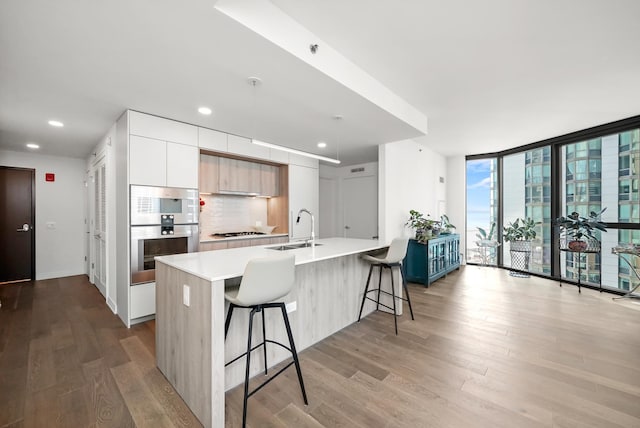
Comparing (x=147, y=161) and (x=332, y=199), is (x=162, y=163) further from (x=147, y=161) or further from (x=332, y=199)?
(x=332, y=199)

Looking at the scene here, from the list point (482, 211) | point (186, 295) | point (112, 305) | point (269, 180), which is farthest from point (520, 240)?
point (112, 305)

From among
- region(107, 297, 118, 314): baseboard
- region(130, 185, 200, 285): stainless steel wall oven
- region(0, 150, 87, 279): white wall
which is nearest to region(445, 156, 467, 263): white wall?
region(130, 185, 200, 285): stainless steel wall oven

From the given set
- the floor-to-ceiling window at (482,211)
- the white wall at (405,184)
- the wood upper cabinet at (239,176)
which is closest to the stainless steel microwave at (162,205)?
the wood upper cabinet at (239,176)

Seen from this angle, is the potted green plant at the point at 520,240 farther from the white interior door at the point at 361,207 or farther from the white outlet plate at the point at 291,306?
the white outlet plate at the point at 291,306

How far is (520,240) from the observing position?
18.0ft

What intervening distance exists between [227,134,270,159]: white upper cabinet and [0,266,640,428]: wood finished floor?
2551 millimetres

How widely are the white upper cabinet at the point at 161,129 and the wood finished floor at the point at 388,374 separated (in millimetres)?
2256

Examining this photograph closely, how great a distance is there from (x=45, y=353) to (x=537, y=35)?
5013mm

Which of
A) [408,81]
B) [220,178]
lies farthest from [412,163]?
[220,178]

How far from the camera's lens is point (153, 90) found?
101 inches

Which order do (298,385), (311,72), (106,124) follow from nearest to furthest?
(298,385)
(311,72)
(106,124)

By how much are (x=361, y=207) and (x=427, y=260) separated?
195 cm

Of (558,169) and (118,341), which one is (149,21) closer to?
(118,341)

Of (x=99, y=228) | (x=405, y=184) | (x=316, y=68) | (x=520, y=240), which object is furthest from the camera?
(x=520, y=240)
